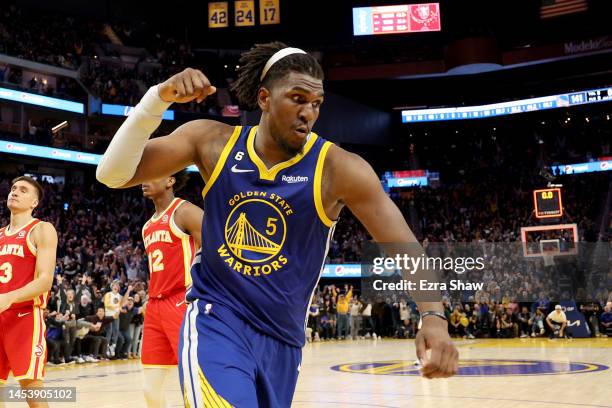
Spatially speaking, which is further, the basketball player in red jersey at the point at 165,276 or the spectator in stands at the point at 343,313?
the spectator in stands at the point at 343,313

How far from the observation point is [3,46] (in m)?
28.1

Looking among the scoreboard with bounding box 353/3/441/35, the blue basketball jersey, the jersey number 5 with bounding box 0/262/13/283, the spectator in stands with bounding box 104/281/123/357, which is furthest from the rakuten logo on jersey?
the scoreboard with bounding box 353/3/441/35

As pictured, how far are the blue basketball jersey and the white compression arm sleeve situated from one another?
36 cm

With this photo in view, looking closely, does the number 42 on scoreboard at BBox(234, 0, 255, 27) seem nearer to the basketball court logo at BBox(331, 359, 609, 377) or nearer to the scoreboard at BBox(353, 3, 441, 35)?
the scoreboard at BBox(353, 3, 441, 35)

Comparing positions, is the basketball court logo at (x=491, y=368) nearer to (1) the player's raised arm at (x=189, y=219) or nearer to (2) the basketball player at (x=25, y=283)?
(1) the player's raised arm at (x=189, y=219)

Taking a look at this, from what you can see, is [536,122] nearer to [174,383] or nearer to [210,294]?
[174,383]

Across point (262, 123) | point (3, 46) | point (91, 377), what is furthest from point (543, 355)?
point (3, 46)

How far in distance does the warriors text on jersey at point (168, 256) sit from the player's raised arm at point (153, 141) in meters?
3.01

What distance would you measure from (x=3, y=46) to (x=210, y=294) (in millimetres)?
28770

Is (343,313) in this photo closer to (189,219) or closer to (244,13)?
(244,13)

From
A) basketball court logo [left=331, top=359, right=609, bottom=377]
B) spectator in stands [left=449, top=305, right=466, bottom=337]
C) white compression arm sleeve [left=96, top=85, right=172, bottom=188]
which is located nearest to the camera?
white compression arm sleeve [left=96, top=85, right=172, bottom=188]

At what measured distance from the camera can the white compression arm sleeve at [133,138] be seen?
271 centimetres

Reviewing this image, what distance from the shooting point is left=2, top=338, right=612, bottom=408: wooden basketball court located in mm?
8398

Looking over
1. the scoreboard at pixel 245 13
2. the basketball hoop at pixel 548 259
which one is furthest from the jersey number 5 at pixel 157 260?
the scoreboard at pixel 245 13
